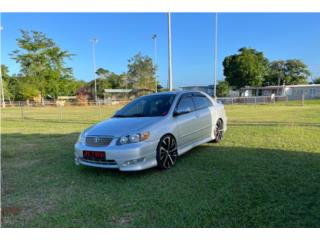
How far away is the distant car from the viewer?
4.51 metres

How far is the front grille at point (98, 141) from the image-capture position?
15.1ft

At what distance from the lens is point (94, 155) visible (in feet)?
15.3

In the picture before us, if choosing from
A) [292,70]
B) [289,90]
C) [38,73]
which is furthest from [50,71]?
[292,70]

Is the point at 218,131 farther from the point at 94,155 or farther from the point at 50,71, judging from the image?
the point at 50,71

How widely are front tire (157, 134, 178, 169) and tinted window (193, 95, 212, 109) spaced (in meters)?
1.45

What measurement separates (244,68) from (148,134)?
45.4 m

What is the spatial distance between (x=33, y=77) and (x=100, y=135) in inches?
1915

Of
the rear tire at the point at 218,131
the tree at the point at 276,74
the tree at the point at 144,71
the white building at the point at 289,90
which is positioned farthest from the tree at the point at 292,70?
the rear tire at the point at 218,131

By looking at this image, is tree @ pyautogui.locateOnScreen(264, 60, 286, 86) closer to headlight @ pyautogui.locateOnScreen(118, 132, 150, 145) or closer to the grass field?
the grass field

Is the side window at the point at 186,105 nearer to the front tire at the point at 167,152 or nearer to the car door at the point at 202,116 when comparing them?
the car door at the point at 202,116

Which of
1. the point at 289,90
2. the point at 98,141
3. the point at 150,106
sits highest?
the point at 289,90

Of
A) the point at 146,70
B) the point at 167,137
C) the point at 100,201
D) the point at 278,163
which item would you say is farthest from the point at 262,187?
the point at 146,70

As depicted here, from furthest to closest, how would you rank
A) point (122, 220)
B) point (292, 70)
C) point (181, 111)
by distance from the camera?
1. point (292, 70)
2. point (181, 111)
3. point (122, 220)

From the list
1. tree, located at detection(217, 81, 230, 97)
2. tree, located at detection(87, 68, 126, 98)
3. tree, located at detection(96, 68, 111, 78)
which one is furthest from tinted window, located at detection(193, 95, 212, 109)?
tree, located at detection(96, 68, 111, 78)
